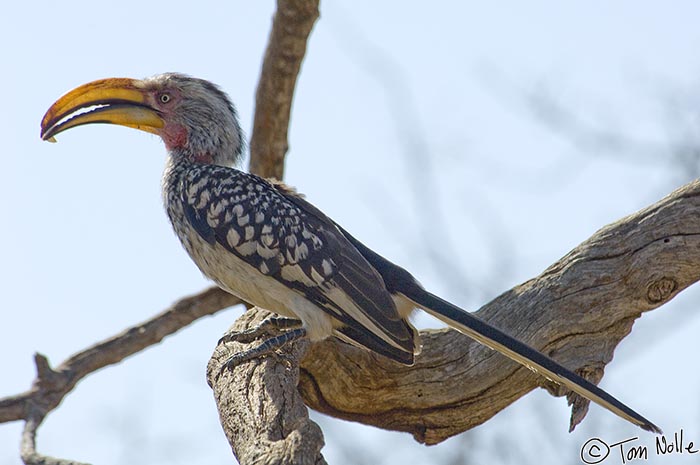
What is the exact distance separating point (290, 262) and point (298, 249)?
0.27 feet

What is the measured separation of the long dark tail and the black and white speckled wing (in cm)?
23

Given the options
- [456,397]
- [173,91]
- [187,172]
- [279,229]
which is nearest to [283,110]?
[173,91]

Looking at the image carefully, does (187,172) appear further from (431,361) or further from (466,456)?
(466,456)

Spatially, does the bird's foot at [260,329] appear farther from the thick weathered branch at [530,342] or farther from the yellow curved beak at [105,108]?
the yellow curved beak at [105,108]

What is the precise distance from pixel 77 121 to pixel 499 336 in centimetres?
259

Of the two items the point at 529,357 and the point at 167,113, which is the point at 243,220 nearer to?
the point at 167,113

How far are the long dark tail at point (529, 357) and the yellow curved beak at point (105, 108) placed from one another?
209 centimetres

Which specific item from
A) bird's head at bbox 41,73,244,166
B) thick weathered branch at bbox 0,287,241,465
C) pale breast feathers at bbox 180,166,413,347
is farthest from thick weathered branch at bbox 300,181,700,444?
thick weathered branch at bbox 0,287,241,465

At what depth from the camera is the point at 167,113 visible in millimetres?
5961

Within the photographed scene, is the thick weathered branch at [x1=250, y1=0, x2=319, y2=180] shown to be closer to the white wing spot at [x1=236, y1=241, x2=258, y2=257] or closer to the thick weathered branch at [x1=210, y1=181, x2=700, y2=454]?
the white wing spot at [x1=236, y1=241, x2=258, y2=257]

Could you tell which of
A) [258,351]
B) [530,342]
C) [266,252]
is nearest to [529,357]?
[530,342]

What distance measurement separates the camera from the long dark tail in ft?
14.5

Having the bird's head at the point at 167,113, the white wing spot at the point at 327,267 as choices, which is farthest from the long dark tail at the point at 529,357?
the bird's head at the point at 167,113

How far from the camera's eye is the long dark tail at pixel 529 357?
4.42m
